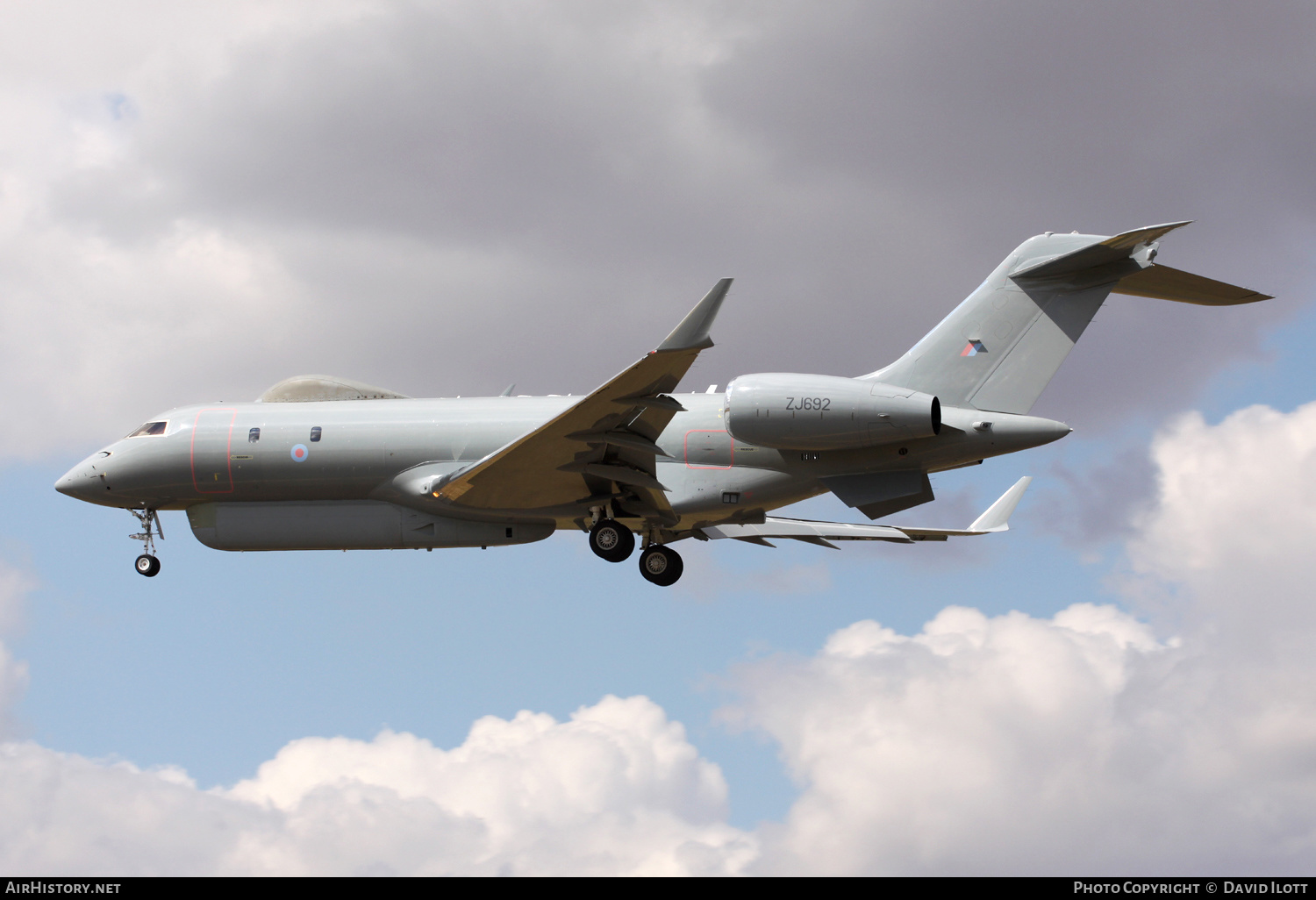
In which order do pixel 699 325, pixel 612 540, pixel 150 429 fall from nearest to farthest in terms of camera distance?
pixel 699 325, pixel 612 540, pixel 150 429

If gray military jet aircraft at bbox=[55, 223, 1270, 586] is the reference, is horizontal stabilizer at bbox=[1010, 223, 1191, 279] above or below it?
above

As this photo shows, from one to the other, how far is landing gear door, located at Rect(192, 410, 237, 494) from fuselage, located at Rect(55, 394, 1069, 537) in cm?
2

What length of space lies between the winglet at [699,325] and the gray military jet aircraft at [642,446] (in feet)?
1.36

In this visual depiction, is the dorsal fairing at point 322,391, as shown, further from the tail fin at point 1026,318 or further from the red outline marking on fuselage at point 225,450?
the tail fin at point 1026,318

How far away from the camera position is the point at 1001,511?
29.3 metres

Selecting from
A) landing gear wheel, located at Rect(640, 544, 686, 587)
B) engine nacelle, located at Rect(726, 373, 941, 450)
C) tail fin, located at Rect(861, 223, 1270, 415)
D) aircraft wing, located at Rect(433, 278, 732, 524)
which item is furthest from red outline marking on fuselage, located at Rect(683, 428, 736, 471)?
tail fin, located at Rect(861, 223, 1270, 415)

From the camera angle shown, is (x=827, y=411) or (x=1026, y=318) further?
(x=1026, y=318)

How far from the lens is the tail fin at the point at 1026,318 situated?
24.3 m

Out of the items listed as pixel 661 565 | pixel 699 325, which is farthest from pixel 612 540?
pixel 699 325

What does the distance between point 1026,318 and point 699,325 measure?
26.0ft

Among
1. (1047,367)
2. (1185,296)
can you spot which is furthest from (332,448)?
(1185,296)

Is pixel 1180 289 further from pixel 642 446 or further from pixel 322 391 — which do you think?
pixel 322 391

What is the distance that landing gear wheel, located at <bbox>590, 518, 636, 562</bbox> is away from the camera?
82.9 feet

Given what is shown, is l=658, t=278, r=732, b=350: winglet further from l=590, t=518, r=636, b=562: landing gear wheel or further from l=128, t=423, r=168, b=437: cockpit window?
l=128, t=423, r=168, b=437: cockpit window
